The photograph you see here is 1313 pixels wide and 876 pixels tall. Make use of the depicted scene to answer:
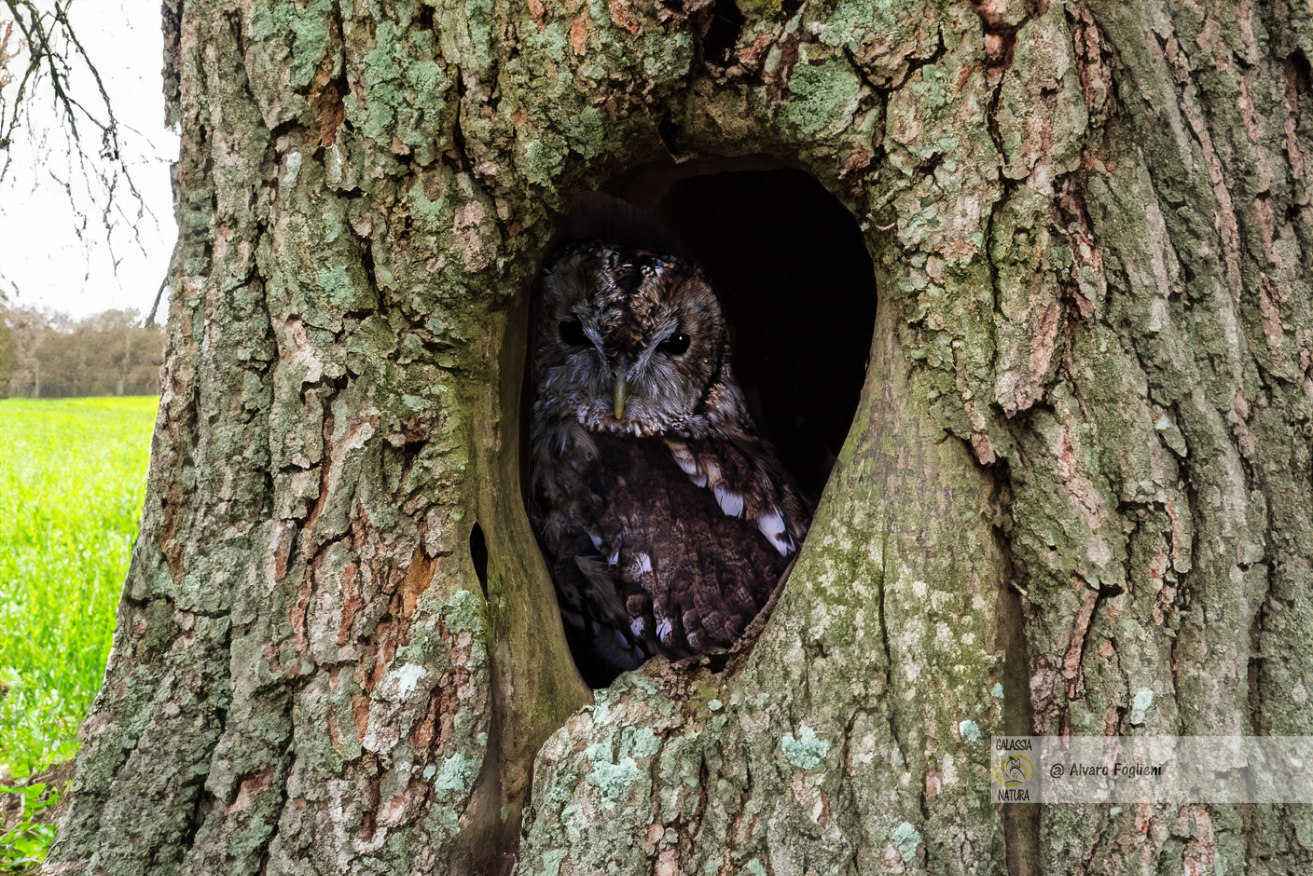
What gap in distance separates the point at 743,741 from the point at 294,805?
3.13 feet

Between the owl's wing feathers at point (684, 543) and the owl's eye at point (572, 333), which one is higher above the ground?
the owl's eye at point (572, 333)

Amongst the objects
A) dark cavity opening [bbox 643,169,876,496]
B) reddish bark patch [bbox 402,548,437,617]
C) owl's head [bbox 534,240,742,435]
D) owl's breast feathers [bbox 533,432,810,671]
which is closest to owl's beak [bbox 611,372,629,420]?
owl's head [bbox 534,240,742,435]

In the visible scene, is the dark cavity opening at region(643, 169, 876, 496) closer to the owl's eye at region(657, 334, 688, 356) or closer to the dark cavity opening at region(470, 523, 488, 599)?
the owl's eye at region(657, 334, 688, 356)

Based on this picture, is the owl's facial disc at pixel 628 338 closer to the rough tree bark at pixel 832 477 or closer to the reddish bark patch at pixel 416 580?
the rough tree bark at pixel 832 477

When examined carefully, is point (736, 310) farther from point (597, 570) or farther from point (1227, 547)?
point (1227, 547)

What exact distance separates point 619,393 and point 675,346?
0.35 meters

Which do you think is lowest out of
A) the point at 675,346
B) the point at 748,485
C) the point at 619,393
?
the point at 748,485

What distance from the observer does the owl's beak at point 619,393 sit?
275 centimetres

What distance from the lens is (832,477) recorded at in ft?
5.68

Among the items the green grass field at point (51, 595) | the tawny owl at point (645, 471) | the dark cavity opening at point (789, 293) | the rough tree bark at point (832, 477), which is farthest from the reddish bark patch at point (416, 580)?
the dark cavity opening at point (789, 293)

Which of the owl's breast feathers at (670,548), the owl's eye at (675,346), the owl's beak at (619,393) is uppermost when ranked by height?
the owl's eye at (675,346)

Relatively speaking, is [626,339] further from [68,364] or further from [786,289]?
[68,364]

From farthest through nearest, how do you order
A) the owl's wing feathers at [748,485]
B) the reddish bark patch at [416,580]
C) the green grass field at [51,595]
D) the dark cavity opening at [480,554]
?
the green grass field at [51,595], the owl's wing feathers at [748,485], the dark cavity opening at [480,554], the reddish bark patch at [416,580]

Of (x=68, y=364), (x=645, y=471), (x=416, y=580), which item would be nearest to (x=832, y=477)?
(x=416, y=580)
